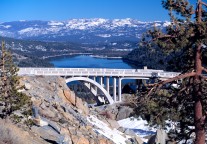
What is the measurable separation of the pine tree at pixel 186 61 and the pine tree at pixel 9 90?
21.2ft

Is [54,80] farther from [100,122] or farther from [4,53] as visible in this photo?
[4,53]

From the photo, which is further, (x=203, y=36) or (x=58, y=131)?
(x=58, y=131)

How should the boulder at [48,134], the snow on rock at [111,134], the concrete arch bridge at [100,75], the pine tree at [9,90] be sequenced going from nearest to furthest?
the boulder at [48,134] → the pine tree at [9,90] → the snow on rock at [111,134] → the concrete arch bridge at [100,75]

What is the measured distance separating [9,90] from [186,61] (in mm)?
8457

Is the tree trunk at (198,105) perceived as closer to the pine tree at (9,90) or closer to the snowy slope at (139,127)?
the pine tree at (9,90)

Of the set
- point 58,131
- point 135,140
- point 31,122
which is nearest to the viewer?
point 31,122

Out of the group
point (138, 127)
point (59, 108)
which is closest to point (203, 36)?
point (59, 108)

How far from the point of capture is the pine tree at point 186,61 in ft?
43.0

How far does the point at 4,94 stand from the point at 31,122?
2.71 meters

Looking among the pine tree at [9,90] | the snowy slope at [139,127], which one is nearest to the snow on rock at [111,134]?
the snowy slope at [139,127]

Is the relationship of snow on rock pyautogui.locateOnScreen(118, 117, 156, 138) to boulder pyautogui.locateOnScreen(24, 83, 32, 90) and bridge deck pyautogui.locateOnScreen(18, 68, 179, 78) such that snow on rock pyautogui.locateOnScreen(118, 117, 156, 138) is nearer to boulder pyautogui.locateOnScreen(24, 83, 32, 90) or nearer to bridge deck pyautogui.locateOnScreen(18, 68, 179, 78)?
bridge deck pyautogui.locateOnScreen(18, 68, 179, 78)

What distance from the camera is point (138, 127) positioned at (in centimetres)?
3744

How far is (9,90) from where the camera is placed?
768 inches

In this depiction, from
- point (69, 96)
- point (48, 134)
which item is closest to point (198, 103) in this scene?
point (48, 134)
